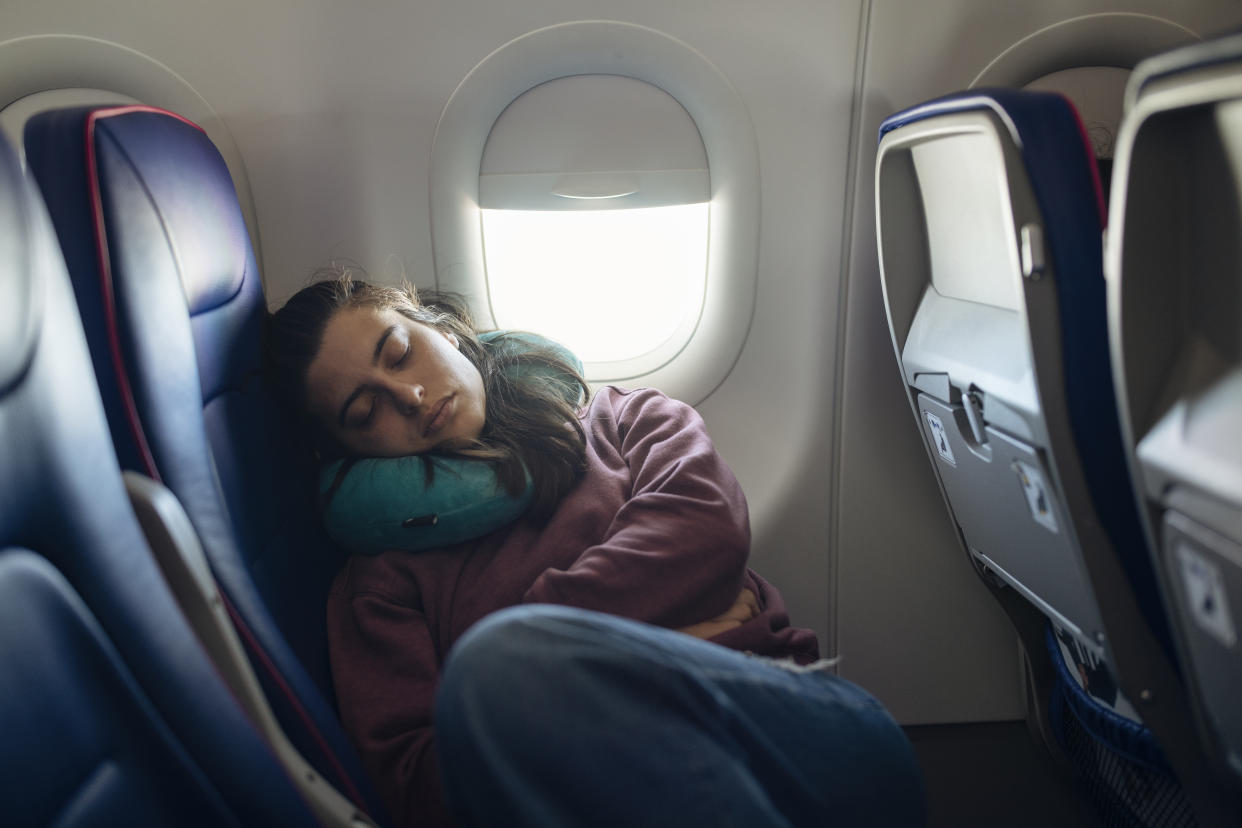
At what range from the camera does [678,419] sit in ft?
4.84

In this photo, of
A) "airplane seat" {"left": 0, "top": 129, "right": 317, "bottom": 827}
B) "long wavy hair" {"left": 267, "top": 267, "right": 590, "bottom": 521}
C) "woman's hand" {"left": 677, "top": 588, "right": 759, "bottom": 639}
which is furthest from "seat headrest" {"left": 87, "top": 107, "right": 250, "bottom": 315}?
"woman's hand" {"left": 677, "top": 588, "right": 759, "bottom": 639}

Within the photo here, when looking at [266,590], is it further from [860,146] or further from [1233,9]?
[1233,9]

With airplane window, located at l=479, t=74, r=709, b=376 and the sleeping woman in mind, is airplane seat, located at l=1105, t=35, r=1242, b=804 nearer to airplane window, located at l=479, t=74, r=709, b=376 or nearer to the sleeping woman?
the sleeping woman

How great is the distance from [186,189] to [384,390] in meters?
0.40

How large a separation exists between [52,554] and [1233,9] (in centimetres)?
222

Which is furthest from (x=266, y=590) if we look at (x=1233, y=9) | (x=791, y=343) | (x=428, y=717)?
(x=1233, y=9)

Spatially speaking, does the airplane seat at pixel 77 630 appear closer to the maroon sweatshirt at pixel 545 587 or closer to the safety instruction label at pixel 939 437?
the maroon sweatshirt at pixel 545 587

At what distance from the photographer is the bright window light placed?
71.8 inches

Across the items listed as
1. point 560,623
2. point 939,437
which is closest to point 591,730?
point 560,623

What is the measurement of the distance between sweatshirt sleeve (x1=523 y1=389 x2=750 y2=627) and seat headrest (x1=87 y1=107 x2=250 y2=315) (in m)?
0.59

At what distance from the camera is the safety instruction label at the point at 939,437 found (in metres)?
1.53

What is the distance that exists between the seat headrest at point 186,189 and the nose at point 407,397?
10.5 inches

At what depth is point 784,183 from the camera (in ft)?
5.80

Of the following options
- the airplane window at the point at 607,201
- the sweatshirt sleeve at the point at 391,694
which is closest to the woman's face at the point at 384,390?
the sweatshirt sleeve at the point at 391,694
